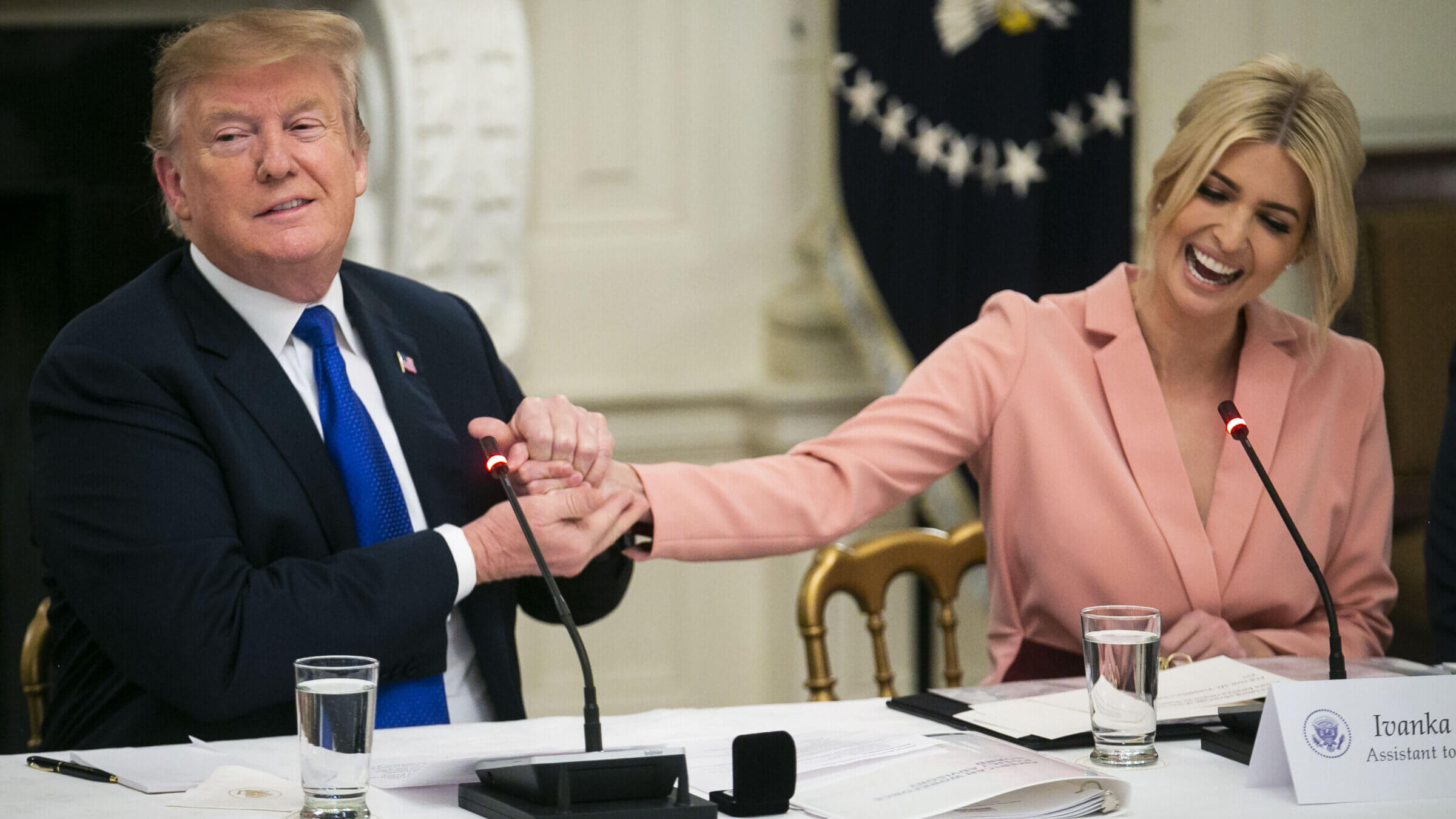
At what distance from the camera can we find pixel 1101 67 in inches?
135

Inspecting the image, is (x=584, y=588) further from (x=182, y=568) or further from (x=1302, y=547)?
(x=1302, y=547)

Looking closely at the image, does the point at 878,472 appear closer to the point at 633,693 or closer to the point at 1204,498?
the point at 1204,498

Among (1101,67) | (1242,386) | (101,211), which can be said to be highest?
(1101,67)

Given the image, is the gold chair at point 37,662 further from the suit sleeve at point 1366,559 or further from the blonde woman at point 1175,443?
the suit sleeve at point 1366,559

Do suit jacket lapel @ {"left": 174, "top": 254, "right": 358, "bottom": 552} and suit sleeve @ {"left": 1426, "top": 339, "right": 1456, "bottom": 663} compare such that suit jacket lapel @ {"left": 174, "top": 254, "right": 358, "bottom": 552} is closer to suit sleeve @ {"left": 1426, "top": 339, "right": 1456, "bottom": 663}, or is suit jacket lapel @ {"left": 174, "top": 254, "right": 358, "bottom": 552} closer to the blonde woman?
the blonde woman

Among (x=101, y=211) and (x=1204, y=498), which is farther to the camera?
(x=101, y=211)

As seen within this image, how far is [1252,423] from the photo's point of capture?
2.08 m

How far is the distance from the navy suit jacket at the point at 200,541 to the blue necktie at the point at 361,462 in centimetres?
2

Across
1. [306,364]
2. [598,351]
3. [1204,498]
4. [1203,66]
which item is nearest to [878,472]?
[1204,498]

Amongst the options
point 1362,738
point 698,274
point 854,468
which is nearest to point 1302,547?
point 1362,738

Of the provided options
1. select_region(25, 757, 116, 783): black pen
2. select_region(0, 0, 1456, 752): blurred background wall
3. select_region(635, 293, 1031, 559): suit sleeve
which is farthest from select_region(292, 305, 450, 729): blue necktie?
select_region(0, 0, 1456, 752): blurred background wall

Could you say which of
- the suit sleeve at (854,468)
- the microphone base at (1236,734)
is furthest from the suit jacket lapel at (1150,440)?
the microphone base at (1236,734)

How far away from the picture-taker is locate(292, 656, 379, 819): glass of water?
124cm

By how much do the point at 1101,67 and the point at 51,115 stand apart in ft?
7.46
